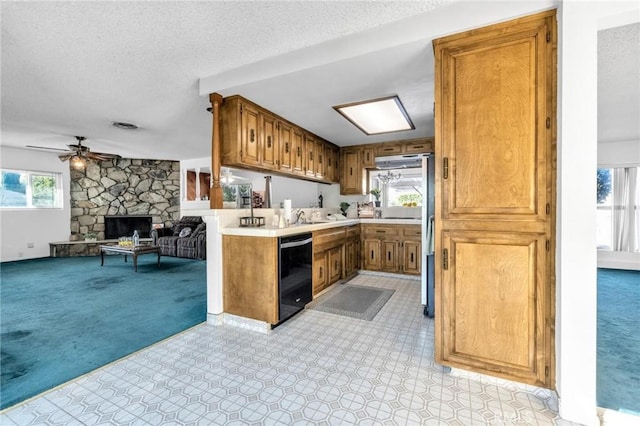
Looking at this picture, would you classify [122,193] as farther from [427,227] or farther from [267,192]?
[427,227]

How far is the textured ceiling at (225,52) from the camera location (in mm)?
1806

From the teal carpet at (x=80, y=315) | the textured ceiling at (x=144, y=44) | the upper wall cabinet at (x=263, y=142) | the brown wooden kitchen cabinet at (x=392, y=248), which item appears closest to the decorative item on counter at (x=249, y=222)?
the upper wall cabinet at (x=263, y=142)

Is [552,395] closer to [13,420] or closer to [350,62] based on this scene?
[350,62]

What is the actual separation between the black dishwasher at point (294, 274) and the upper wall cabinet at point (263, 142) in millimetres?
1069

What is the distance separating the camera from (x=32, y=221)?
6.11m

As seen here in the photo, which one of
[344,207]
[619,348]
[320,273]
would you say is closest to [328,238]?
[320,273]

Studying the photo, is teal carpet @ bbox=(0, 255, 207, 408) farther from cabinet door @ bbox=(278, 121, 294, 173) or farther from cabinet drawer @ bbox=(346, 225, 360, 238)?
cabinet drawer @ bbox=(346, 225, 360, 238)

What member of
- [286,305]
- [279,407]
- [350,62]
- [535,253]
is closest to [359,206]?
[286,305]

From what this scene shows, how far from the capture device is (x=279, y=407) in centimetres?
161

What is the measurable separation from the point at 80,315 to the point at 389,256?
13.4 ft

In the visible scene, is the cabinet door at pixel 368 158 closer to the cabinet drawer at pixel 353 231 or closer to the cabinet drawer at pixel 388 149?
the cabinet drawer at pixel 388 149

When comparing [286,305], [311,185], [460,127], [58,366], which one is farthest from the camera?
[311,185]

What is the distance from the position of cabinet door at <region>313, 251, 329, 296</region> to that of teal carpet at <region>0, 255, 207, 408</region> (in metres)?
1.30

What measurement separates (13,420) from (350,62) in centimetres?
310
